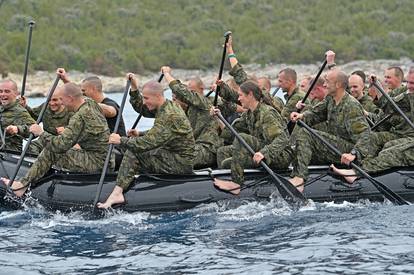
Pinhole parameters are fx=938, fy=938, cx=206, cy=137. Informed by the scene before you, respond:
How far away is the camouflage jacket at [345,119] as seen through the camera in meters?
12.6

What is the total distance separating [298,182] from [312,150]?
838 millimetres

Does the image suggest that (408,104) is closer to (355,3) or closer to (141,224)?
(141,224)

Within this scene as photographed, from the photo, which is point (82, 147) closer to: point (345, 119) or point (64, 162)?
point (64, 162)

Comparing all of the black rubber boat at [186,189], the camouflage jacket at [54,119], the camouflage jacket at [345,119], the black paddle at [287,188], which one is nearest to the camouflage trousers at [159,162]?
the black rubber boat at [186,189]

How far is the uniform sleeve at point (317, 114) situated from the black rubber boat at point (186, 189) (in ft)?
2.53

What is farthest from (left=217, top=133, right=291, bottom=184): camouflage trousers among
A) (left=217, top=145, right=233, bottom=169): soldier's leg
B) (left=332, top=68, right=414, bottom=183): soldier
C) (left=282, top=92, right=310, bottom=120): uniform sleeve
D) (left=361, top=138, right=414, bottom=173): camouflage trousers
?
(left=282, top=92, right=310, bottom=120): uniform sleeve

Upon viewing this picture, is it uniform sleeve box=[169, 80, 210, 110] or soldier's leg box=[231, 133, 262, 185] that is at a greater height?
uniform sleeve box=[169, 80, 210, 110]

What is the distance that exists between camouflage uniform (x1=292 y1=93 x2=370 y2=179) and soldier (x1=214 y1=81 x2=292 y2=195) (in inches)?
10.4

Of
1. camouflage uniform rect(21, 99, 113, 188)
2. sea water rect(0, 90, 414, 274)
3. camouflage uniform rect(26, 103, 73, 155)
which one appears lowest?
sea water rect(0, 90, 414, 274)

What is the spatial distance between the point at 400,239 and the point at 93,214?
154 inches

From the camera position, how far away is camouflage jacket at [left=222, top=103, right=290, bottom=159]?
12.2 metres

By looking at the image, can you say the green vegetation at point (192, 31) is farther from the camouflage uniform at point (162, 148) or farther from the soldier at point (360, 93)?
the camouflage uniform at point (162, 148)

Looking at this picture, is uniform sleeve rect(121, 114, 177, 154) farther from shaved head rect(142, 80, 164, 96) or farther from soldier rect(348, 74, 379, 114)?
soldier rect(348, 74, 379, 114)

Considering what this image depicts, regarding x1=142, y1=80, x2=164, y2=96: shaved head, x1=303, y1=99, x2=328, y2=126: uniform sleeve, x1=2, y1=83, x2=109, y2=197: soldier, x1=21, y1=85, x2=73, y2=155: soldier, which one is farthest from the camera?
x1=21, y1=85, x2=73, y2=155: soldier
